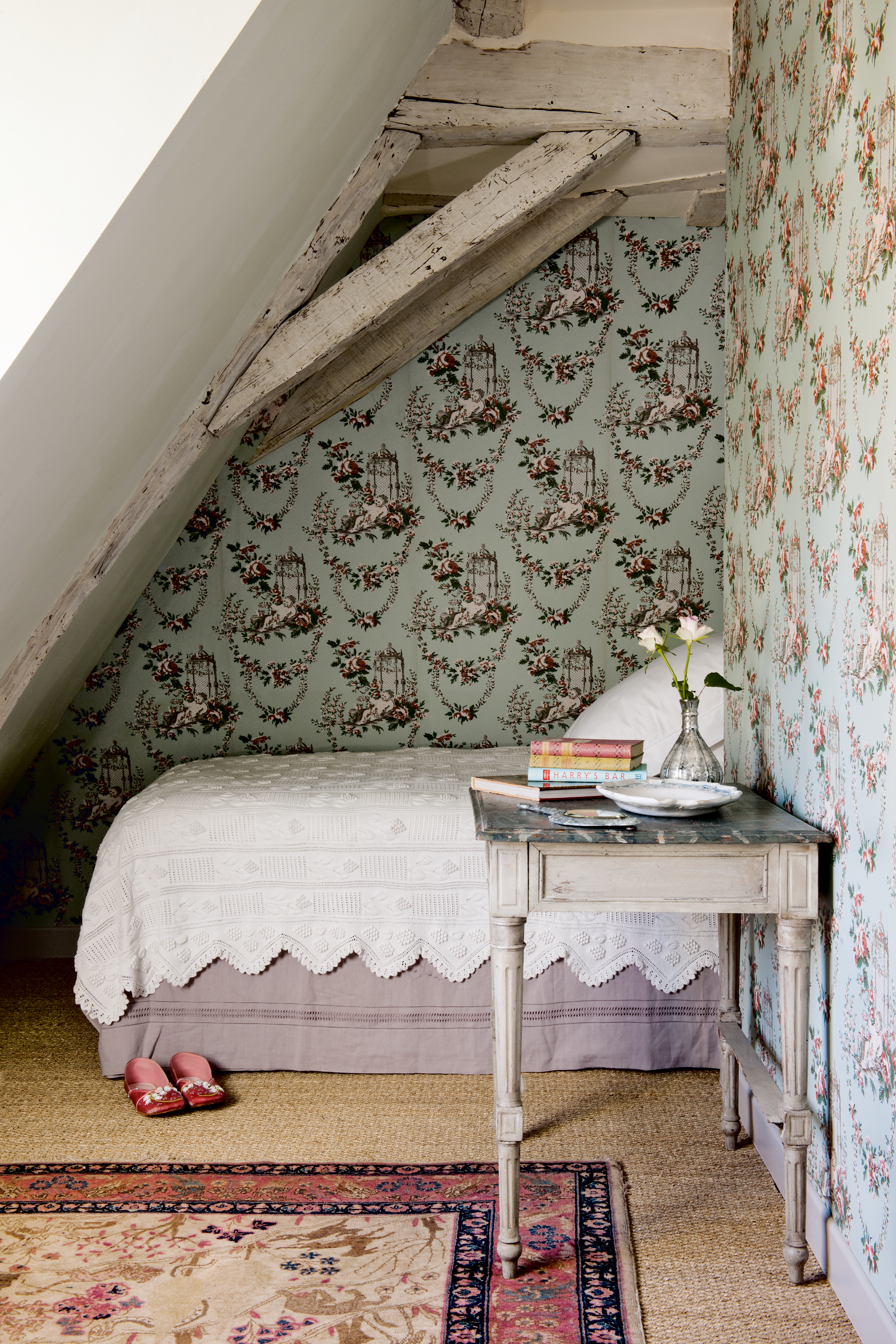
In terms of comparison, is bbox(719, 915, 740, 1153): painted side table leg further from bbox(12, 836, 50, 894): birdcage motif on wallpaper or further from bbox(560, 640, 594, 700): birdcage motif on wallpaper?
bbox(12, 836, 50, 894): birdcage motif on wallpaper

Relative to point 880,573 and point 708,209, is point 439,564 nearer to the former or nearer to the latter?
point 708,209

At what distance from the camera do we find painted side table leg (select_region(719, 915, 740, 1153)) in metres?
2.03

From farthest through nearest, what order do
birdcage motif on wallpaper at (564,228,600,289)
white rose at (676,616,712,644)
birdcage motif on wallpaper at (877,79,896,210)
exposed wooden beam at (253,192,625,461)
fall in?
birdcage motif on wallpaper at (564,228,600,289), exposed wooden beam at (253,192,625,461), white rose at (676,616,712,644), birdcage motif on wallpaper at (877,79,896,210)

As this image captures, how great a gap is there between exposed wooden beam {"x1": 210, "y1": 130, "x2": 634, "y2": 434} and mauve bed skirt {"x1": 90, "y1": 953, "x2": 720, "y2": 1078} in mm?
1421

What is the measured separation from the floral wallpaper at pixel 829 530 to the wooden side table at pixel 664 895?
2.0 inches

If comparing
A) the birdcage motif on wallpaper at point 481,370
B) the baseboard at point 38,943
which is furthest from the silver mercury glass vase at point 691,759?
the baseboard at point 38,943

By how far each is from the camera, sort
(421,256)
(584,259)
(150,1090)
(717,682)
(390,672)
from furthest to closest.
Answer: (390,672)
(584,259)
(421,256)
(150,1090)
(717,682)

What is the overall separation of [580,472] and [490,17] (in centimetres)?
142

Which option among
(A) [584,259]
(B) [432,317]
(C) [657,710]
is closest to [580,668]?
(C) [657,710]

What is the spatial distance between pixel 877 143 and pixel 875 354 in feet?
0.92

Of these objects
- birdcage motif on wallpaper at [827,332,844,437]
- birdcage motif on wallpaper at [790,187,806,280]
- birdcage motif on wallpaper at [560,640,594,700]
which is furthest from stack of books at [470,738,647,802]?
birdcage motif on wallpaper at [560,640,594,700]

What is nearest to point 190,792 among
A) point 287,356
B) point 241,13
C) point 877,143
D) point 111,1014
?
point 111,1014

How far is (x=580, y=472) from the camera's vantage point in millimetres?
3494

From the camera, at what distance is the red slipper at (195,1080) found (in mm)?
2266
